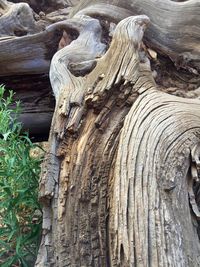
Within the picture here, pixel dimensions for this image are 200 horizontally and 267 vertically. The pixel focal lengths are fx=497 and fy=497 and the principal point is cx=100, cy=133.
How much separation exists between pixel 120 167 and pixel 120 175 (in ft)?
0.13

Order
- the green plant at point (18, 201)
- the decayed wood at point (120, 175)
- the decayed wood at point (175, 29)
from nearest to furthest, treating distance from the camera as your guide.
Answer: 1. the decayed wood at point (120, 175)
2. the green plant at point (18, 201)
3. the decayed wood at point (175, 29)

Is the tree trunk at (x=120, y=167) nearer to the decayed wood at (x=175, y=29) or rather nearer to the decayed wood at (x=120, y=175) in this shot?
the decayed wood at (x=120, y=175)

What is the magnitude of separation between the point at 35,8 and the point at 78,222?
3.02 m

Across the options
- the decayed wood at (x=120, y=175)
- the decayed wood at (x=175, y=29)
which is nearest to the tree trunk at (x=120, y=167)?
the decayed wood at (x=120, y=175)

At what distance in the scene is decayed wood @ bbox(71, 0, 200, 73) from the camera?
3.41 meters

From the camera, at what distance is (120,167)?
205 centimetres

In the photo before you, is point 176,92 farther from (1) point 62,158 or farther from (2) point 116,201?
(2) point 116,201

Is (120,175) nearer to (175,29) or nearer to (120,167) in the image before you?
(120,167)

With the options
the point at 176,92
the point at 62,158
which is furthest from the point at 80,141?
the point at 176,92

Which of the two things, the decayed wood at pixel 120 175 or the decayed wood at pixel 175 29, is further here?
the decayed wood at pixel 175 29

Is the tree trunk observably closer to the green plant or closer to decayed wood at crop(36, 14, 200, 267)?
decayed wood at crop(36, 14, 200, 267)

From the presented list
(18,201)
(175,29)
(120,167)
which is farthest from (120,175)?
(175,29)

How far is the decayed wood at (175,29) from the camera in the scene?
11.2 feet

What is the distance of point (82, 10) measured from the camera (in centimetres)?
380
